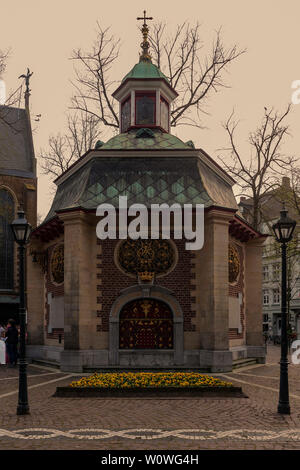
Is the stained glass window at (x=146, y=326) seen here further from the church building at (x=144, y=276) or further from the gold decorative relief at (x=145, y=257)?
the gold decorative relief at (x=145, y=257)

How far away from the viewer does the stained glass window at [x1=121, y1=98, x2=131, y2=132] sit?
25188 millimetres

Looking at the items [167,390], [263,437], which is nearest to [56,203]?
[167,390]

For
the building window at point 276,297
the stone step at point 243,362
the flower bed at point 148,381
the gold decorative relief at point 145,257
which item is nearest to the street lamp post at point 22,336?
the flower bed at point 148,381

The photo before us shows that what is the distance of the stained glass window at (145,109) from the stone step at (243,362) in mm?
11025

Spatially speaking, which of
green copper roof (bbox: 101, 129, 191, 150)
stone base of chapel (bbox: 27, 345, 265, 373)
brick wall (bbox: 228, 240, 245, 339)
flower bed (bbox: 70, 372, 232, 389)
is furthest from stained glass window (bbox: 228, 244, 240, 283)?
flower bed (bbox: 70, 372, 232, 389)

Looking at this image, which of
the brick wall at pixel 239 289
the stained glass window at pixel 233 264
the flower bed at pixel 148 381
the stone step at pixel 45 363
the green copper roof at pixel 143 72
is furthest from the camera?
the green copper roof at pixel 143 72

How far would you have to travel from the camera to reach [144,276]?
1908cm

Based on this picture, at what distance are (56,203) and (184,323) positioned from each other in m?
7.70

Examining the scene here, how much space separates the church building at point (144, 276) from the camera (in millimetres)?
18594

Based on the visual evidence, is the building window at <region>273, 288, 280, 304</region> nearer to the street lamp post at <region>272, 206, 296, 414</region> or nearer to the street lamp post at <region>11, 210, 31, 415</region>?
the street lamp post at <region>272, 206, 296, 414</region>

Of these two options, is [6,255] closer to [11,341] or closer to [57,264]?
[11,341]

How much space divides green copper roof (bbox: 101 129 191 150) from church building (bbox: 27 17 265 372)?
44 cm
